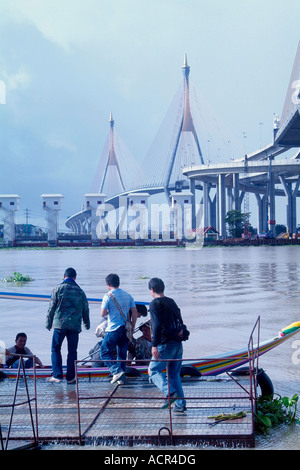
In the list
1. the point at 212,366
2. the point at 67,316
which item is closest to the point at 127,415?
the point at 67,316

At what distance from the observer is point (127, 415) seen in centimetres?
656

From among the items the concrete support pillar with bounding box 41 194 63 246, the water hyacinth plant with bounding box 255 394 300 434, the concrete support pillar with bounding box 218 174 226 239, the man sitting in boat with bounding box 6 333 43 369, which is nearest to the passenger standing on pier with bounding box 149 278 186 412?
the water hyacinth plant with bounding box 255 394 300 434

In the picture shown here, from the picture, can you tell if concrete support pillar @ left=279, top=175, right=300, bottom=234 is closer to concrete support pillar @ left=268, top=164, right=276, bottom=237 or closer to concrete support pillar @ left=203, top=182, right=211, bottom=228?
concrete support pillar @ left=268, top=164, right=276, bottom=237

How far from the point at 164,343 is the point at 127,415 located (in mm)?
796

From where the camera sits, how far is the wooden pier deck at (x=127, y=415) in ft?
19.2

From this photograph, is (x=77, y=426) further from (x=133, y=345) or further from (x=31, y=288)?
(x=31, y=288)

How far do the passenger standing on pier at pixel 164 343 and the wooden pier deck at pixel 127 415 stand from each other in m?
0.25

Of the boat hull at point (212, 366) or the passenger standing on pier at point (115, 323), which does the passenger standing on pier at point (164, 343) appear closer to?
the passenger standing on pier at point (115, 323)

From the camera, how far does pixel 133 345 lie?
8.20 metres

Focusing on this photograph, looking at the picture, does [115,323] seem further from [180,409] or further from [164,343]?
[180,409]

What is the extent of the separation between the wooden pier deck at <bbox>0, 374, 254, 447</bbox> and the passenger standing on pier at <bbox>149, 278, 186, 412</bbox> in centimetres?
25
